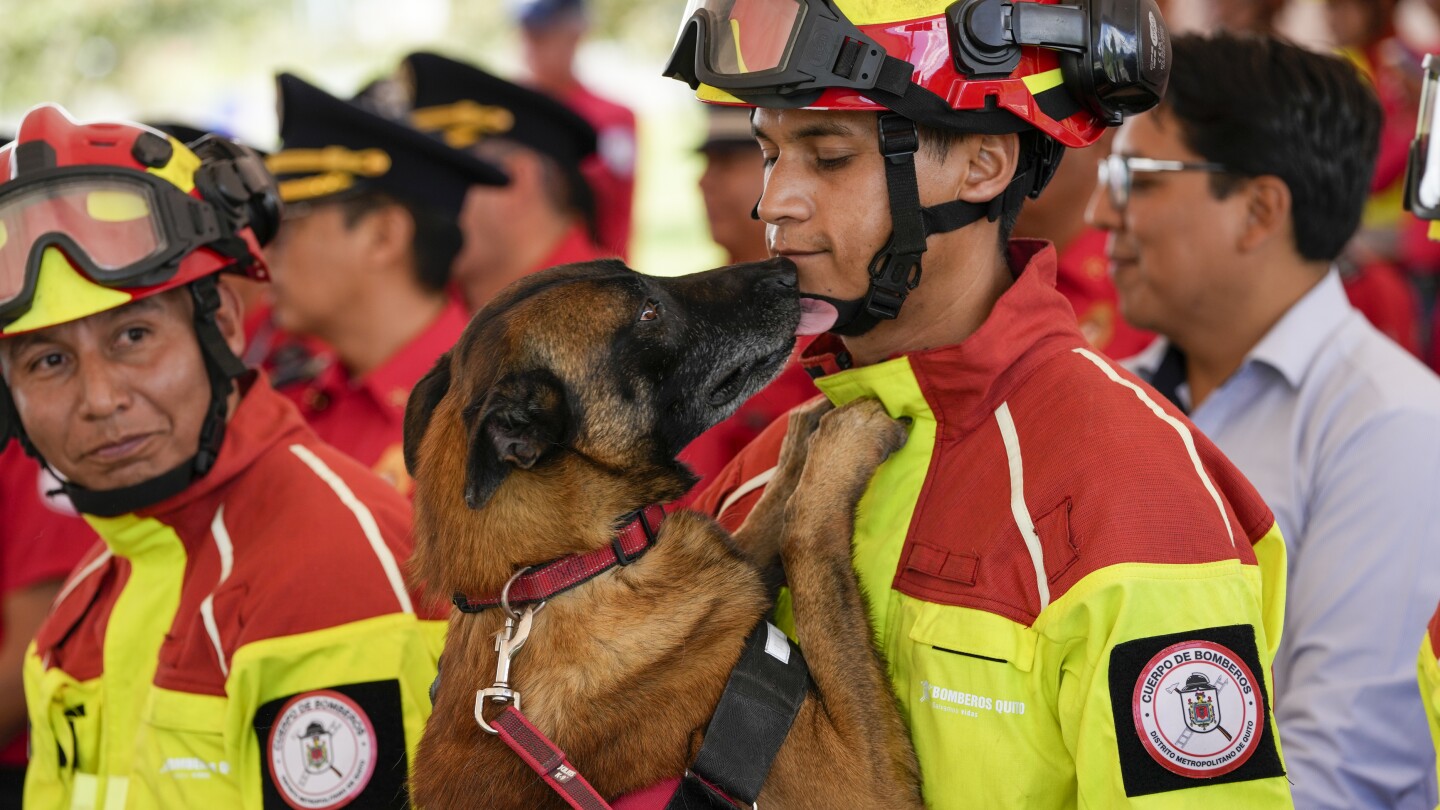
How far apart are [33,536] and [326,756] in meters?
2.27

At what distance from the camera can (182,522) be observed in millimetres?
3473

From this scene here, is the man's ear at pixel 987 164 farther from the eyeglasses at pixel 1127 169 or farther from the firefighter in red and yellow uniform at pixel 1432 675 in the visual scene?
the eyeglasses at pixel 1127 169

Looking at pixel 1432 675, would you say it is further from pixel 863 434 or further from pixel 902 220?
pixel 902 220

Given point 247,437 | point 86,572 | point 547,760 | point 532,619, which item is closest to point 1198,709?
point 547,760

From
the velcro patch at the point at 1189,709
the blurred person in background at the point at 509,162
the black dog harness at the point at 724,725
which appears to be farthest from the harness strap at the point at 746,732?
the blurred person in background at the point at 509,162

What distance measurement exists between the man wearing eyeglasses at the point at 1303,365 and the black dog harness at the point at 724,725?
5.09ft

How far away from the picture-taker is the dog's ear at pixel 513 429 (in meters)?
2.57

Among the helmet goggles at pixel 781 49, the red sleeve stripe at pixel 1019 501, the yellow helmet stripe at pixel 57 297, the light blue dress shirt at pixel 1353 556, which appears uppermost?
the helmet goggles at pixel 781 49

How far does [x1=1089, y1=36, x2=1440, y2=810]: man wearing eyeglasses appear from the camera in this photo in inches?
132

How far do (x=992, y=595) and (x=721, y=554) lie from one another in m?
0.65

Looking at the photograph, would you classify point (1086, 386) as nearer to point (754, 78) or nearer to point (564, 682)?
point (754, 78)

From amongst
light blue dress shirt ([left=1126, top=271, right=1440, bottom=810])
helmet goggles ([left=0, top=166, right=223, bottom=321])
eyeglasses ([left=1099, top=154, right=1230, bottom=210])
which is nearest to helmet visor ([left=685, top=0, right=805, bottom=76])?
helmet goggles ([left=0, top=166, right=223, bottom=321])

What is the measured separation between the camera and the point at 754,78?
2.49 m

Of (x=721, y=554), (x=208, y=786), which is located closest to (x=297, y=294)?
(x=208, y=786)
